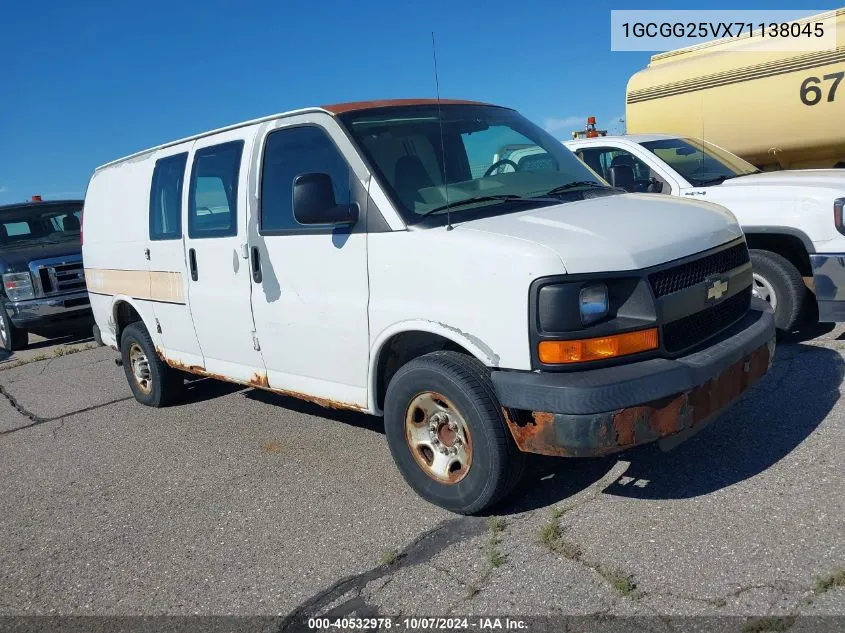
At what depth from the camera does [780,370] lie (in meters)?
5.34

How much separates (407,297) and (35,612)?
86.8 inches

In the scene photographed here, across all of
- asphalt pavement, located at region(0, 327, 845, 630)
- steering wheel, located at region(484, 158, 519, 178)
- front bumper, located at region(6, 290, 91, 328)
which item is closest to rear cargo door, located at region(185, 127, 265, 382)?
asphalt pavement, located at region(0, 327, 845, 630)

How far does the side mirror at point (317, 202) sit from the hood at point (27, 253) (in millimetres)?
7764

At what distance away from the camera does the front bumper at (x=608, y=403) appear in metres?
3.11

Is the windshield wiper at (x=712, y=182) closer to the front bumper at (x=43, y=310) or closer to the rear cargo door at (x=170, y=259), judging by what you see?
the rear cargo door at (x=170, y=259)

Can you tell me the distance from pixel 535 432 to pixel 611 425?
326mm

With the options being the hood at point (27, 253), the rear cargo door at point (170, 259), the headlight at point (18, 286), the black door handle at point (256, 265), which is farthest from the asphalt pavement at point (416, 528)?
the hood at point (27, 253)

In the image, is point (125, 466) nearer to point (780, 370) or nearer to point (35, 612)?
point (35, 612)

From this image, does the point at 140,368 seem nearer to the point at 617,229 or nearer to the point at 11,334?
the point at 617,229

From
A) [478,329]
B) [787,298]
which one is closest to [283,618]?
[478,329]

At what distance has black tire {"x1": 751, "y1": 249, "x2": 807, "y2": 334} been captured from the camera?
582 cm

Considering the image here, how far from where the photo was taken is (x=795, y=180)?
594 centimetres

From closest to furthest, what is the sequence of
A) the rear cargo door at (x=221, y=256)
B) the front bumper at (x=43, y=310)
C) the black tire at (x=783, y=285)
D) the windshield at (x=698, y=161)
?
the rear cargo door at (x=221, y=256) → the black tire at (x=783, y=285) → the windshield at (x=698, y=161) → the front bumper at (x=43, y=310)

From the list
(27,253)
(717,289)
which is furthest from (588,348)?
(27,253)
